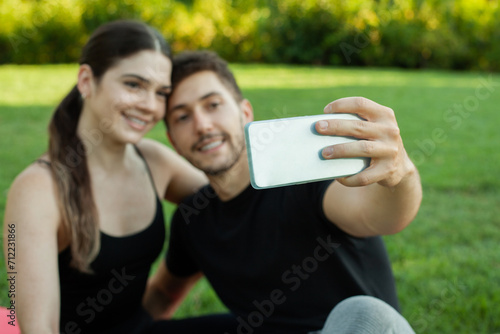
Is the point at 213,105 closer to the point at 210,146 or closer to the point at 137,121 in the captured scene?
the point at 210,146

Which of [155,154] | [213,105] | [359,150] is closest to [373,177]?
[359,150]

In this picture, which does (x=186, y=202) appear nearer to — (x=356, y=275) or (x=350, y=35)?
(x=356, y=275)

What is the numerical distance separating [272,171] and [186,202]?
4.22 ft

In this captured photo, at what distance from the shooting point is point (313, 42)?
56.2ft

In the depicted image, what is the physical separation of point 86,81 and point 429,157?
4611 mm

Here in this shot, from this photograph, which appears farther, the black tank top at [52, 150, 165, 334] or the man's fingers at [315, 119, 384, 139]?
the black tank top at [52, 150, 165, 334]

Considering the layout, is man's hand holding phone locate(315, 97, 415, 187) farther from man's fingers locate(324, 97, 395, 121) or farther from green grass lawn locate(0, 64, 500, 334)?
green grass lawn locate(0, 64, 500, 334)

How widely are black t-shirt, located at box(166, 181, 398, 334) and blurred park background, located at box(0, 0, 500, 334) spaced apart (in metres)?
0.98

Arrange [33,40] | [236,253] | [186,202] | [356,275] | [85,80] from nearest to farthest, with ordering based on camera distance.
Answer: [356,275], [236,253], [85,80], [186,202], [33,40]

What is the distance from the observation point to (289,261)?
74.4 inches

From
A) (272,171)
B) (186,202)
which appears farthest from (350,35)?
(272,171)

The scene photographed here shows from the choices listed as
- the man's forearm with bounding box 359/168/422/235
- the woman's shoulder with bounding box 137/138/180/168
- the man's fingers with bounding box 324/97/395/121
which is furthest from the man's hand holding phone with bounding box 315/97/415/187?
the woman's shoulder with bounding box 137/138/180/168

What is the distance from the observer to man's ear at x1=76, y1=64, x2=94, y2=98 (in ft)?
7.06

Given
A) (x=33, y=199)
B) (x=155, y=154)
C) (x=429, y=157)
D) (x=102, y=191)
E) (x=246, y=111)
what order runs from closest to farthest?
1. (x=33, y=199)
2. (x=102, y=191)
3. (x=246, y=111)
4. (x=155, y=154)
5. (x=429, y=157)
